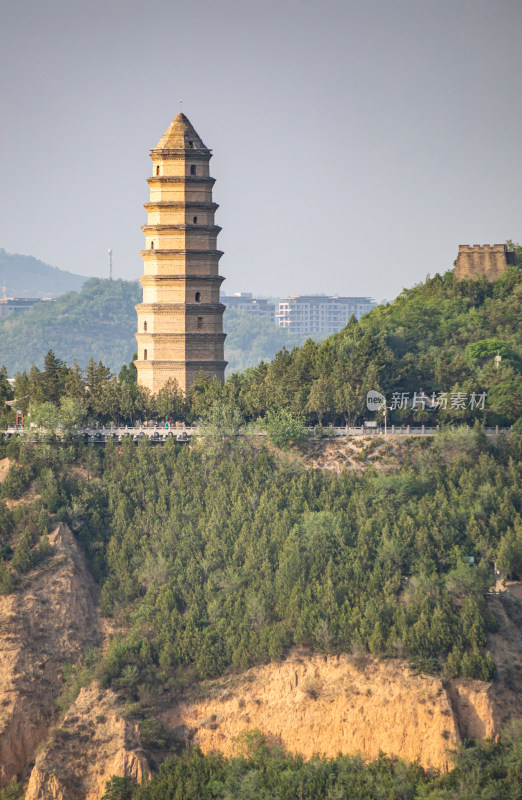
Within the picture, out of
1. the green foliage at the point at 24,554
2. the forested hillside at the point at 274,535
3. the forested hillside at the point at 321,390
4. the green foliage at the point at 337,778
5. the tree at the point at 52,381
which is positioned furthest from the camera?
the tree at the point at 52,381

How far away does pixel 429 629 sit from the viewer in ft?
183

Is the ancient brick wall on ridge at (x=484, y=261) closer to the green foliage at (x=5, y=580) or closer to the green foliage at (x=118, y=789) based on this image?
the green foliage at (x=5, y=580)

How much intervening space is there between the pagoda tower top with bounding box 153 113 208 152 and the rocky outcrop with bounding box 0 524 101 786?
2269 centimetres

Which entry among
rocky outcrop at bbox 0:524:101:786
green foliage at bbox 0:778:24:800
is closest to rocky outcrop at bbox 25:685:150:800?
green foliage at bbox 0:778:24:800

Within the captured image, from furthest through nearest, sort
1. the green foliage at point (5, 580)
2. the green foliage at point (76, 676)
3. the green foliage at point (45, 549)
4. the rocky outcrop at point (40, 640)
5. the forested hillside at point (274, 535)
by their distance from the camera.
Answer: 1. the green foliage at point (45, 549)
2. the green foliage at point (5, 580)
3. the green foliage at point (76, 676)
4. the rocky outcrop at point (40, 640)
5. the forested hillside at point (274, 535)

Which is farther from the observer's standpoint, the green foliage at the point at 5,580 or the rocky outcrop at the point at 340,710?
the green foliage at the point at 5,580

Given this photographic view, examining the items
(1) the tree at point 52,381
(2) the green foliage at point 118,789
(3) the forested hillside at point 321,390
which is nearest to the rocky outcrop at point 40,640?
(2) the green foliage at point 118,789

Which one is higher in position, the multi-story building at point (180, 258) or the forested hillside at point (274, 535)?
the multi-story building at point (180, 258)

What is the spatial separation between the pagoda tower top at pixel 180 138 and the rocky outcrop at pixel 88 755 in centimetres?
3130

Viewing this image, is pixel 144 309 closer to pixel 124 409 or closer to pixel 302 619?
pixel 124 409

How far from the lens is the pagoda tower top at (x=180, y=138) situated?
243 ft

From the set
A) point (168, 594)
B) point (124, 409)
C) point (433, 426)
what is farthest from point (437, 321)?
point (168, 594)

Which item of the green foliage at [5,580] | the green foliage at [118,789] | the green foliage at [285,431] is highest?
the green foliage at [285,431]

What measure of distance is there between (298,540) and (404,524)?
191 inches
